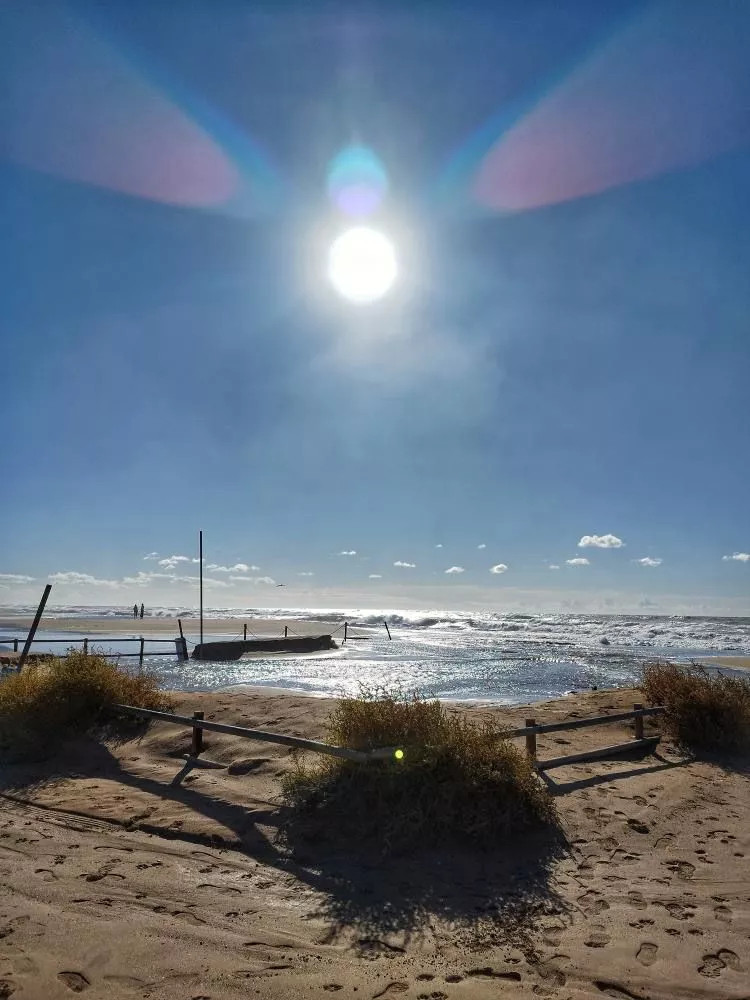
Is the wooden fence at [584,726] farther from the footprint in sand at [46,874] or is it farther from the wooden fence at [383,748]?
the footprint in sand at [46,874]

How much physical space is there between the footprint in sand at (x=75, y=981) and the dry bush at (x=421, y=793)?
8.36 ft

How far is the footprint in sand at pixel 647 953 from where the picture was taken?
3869mm

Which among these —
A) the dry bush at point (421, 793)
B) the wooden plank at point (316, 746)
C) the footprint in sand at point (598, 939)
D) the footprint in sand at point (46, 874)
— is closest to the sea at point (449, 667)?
the wooden plank at point (316, 746)

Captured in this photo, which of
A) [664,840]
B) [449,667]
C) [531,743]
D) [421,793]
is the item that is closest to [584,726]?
[531,743]

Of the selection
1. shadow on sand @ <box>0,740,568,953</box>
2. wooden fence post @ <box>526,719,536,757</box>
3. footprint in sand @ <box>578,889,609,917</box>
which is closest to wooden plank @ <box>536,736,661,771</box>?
wooden fence post @ <box>526,719,536,757</box>

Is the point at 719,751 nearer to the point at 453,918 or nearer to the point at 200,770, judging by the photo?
the point at 453,918

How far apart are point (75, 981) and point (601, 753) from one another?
296 inches

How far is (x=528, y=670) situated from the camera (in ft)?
87.0

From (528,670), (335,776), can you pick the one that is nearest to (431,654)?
(528,670)

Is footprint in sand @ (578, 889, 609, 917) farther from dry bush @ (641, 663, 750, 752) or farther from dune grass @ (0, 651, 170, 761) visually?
dune grass @ (0, 651, 170, 761)

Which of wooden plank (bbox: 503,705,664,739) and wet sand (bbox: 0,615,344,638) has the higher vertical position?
wet sand (bbox: 0,615,344,638)

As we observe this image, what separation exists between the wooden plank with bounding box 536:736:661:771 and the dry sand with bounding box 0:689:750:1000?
378 millimetres

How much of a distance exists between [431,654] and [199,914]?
98.3 feet

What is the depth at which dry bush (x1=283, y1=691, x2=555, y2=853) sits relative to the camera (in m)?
5.71
